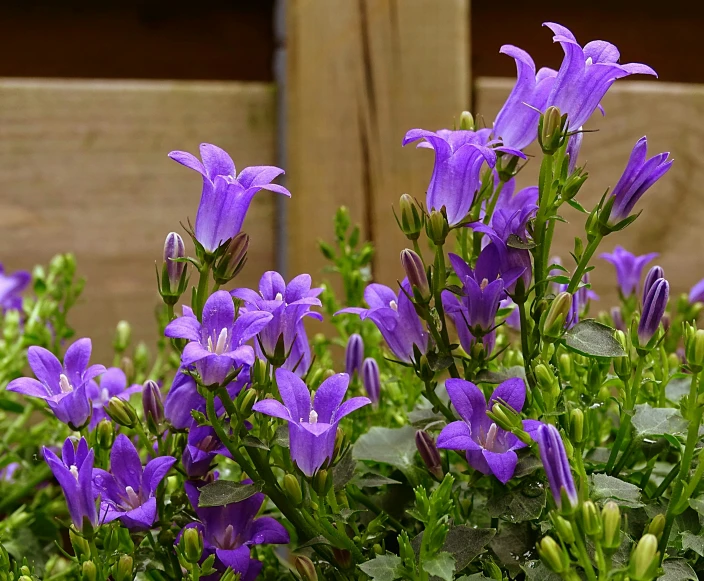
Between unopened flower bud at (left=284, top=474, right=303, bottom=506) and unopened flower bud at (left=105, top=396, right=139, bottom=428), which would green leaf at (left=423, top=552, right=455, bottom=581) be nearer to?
unopened flower bud at (left=284, top=474, right=303, bottom=506)

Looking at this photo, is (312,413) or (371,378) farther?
(371,378)

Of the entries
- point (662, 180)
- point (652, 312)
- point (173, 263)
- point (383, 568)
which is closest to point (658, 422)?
point (652, 312)

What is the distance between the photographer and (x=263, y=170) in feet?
1.40

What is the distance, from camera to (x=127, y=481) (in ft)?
1.43

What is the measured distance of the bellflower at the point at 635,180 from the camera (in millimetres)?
421

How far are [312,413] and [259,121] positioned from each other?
774mm

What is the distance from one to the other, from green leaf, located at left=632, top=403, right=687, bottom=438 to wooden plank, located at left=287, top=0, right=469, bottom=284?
1.91 feet

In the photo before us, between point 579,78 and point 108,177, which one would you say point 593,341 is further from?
point 108,177

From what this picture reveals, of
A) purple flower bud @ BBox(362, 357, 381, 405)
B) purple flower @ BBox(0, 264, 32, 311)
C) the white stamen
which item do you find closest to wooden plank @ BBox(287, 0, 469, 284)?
purple flower @ BBox(0, 264, 32, 311)

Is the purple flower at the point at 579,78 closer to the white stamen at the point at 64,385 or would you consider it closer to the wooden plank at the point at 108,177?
the white stamen at the point at 64,385

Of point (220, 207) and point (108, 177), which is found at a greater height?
point (220, 207)

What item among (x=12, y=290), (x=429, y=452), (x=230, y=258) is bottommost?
(x=12, y=290)

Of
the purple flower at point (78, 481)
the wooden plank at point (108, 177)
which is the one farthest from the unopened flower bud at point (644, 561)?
the wooden plank at point (108, 177)

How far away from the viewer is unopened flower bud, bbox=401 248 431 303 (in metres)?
0.43
